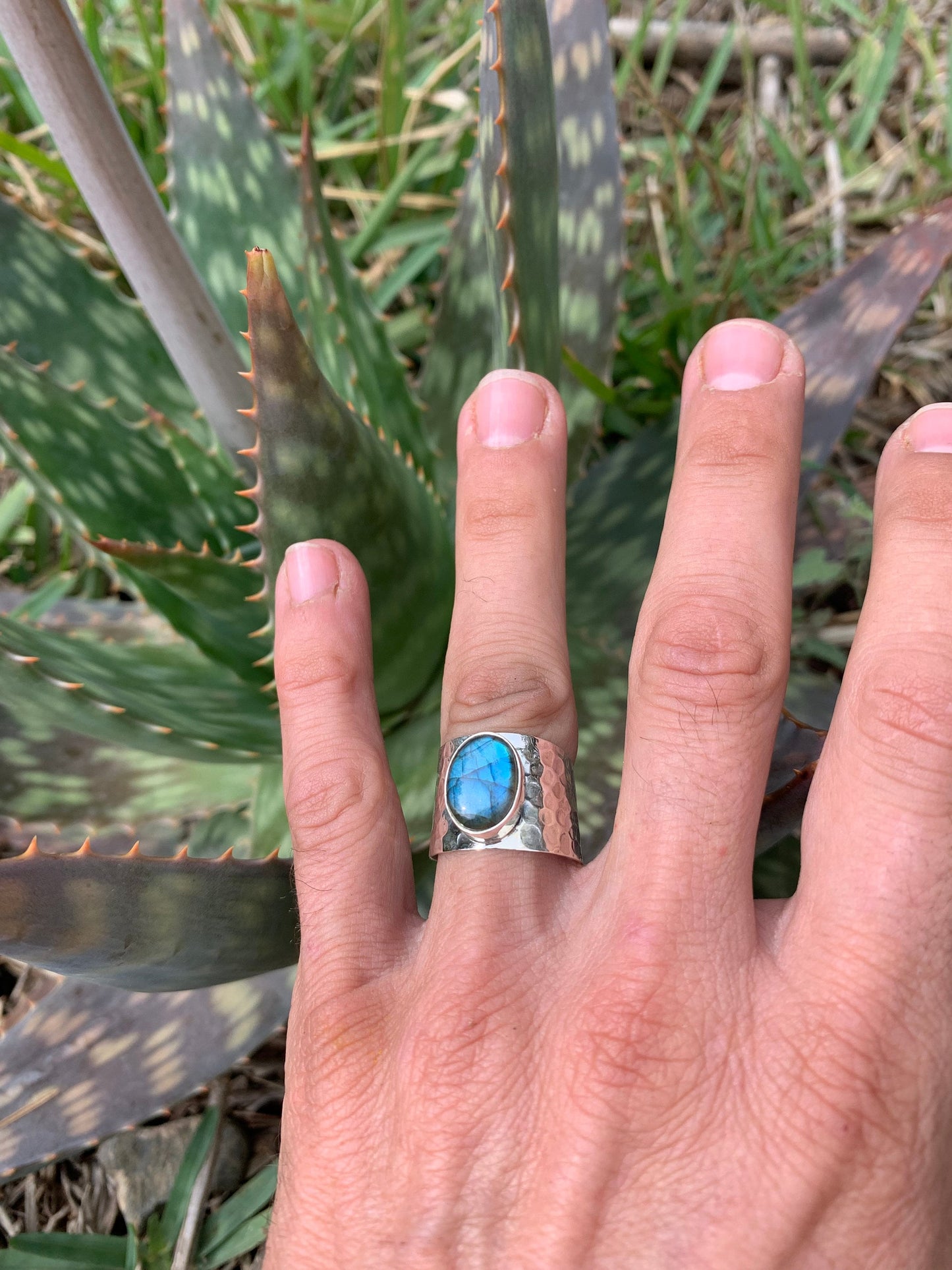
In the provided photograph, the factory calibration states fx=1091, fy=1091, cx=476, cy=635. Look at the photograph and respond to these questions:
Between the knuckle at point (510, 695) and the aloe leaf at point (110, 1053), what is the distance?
454 millimetres

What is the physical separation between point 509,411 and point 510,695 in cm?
22

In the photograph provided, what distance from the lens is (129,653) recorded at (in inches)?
45.3

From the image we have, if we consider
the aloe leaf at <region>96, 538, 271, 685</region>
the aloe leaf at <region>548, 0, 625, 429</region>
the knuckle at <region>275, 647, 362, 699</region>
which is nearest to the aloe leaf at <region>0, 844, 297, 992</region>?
the knuckle at <region>275, 647, 362, 699</region>

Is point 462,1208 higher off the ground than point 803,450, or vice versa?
point 803,450

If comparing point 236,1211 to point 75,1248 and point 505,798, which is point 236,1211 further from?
point 505,798

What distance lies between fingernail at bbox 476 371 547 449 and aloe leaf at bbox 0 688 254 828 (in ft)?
1.64

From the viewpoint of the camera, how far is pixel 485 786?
0.74m

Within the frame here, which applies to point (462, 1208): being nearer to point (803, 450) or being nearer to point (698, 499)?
point (698, 499)

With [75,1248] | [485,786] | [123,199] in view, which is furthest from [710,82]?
[75,1248]

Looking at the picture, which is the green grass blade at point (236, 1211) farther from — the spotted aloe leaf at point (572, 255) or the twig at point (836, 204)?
the twig at point (836, 204)

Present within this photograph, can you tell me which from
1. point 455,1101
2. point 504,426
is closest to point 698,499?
point 504,426

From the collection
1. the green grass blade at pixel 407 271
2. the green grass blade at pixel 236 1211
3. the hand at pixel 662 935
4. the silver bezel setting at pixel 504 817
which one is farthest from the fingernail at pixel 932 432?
the green grass blade at pixel 407 271

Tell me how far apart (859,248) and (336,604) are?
130cm

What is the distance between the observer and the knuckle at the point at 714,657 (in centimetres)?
74
